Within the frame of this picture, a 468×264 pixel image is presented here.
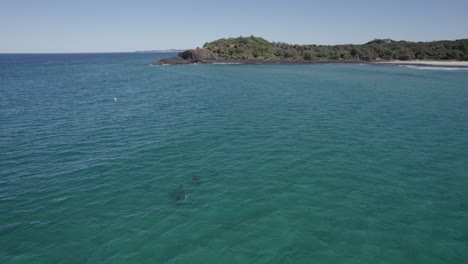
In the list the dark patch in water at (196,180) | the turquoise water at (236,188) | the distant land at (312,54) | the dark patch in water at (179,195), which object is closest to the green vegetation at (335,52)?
the distant land at (312,54)

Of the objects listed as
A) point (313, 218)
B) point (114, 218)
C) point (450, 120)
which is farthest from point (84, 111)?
point (450, 120)

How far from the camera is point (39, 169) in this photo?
2145 cm

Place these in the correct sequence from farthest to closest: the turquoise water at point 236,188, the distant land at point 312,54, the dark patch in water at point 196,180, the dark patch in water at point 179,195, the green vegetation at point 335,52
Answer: the green vegetation at point 335,52
the distant land at point 312,54
the dark patch in water at point 196,180
the dark patch in water at point 179,195
the turquoise water at point 236,188

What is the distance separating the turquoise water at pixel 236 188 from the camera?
508 inches

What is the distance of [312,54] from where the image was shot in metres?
163

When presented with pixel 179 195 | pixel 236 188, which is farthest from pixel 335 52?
pixel 179 195

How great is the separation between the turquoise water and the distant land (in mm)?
121749

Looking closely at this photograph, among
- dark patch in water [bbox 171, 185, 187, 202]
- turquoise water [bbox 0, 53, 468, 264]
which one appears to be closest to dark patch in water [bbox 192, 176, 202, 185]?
turquoise water [bbox 0, 53, 468, 264]

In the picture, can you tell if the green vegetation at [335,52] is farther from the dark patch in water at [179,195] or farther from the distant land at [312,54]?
the dark patch in water at [179,195]

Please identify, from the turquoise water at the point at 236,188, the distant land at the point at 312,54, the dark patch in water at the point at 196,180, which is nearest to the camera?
the turquoise water at the point at 236,188

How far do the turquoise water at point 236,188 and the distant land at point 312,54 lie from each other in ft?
399

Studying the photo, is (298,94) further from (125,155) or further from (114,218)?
(114,218)

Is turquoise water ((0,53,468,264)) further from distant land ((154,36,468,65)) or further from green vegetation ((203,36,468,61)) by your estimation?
green vegetation ((203,36,468,61))

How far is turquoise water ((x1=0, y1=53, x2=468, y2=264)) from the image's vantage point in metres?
12.9
